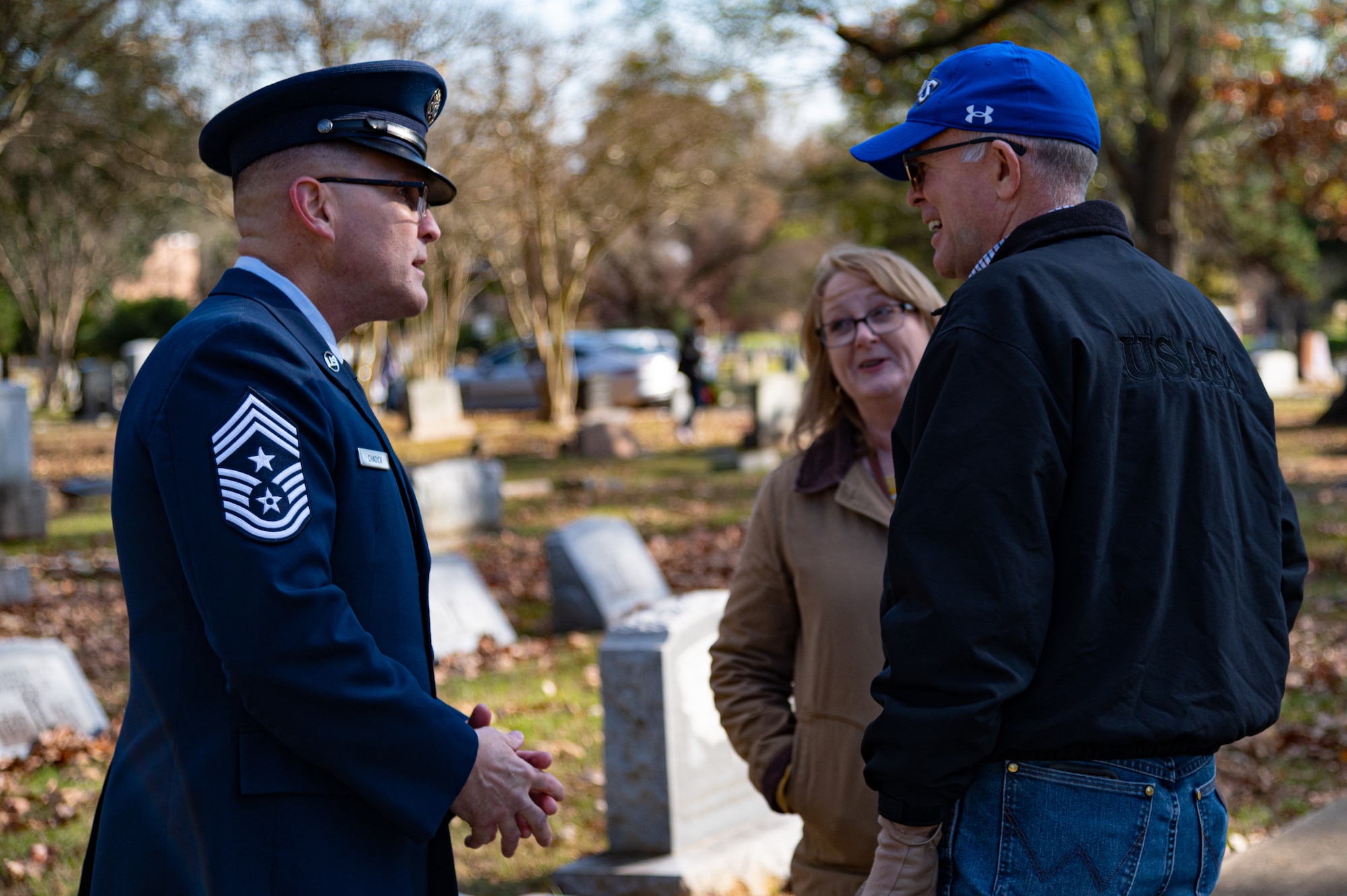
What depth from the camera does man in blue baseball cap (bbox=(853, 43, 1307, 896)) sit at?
67.8 inches

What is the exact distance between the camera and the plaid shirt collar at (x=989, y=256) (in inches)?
77.5

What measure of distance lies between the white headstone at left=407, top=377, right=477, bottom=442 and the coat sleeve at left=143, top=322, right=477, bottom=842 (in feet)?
66.9

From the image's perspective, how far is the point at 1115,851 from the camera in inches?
71.5

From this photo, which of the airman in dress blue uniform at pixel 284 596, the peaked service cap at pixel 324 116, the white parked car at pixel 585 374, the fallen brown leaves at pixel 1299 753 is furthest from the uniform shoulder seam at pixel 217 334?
the white parked car at pixel 585 374

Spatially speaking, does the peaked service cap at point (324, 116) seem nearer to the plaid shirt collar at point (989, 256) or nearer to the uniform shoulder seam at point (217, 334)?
the uniform shoulder seam at point (217, 334)

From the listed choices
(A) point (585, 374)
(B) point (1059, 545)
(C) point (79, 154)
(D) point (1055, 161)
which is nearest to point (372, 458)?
(B) point (1059, 545)

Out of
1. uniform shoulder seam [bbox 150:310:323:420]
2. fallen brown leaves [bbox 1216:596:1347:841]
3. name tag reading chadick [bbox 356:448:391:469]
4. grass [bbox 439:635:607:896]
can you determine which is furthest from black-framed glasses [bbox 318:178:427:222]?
fallen brown leaves [bbox 1216:596:1347:841]

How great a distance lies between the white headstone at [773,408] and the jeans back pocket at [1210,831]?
52.0ft

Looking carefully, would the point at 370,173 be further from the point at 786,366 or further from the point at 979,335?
the point at 786,366

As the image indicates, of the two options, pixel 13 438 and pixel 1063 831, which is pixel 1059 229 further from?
pixel 13 438

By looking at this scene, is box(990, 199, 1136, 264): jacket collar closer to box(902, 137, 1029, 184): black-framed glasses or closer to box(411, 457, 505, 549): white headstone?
box(902, 137, 1029, 184): black-framed glasses

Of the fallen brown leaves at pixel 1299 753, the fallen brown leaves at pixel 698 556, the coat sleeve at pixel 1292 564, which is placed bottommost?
the fallen brown leaves at pixel 1299 753

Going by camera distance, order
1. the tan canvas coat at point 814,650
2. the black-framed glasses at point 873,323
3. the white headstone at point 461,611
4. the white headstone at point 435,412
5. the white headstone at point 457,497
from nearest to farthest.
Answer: the tan canvas coat at point 814,650 → the black-framed glasses at point 873,323 → the white headstone at point 461,611 → the white headstone at point 457,497 → the white headstone at point 435,412

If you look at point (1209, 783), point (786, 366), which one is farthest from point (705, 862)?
point (786, 366)
